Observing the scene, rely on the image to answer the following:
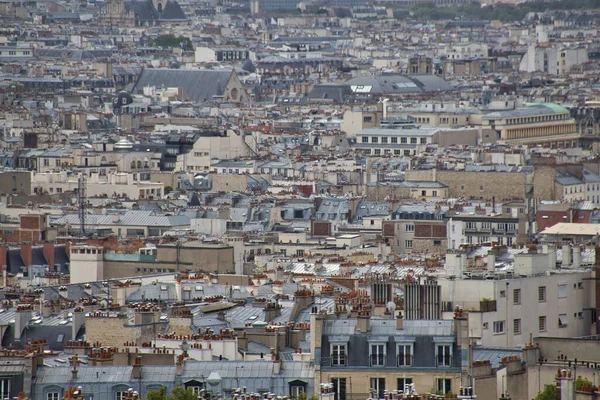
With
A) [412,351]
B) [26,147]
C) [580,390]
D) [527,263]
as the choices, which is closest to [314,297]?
[527,263]

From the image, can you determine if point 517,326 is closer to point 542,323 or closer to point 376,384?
point 542,323

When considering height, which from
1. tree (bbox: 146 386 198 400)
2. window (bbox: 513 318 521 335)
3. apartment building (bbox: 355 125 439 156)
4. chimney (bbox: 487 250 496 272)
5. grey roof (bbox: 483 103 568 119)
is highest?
grey roof (bbox: 483 103 568 119)

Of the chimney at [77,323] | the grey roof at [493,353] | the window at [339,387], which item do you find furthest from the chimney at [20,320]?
the grey roof at [493,353]

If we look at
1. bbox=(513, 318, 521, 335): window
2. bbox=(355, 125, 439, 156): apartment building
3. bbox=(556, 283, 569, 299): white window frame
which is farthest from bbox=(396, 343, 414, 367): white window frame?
bbox=(355, 125, 439, 156): apartment building

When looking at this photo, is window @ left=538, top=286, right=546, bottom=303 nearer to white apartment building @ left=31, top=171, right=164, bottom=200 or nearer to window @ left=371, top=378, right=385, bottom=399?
window @ left=371, top=378, right=385, bottom=399

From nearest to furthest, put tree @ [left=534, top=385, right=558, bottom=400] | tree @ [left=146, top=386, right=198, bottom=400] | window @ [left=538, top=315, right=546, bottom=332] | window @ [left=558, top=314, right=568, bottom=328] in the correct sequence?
tree @ [left=534, top=385, right=558, bottom=400] → tree @ [left=146, top=386, right=198, bottom=400] → window @ [left=538, top=315, right=546, bottom=332] → window @ [left=558, top=314, right=568, bottom=328]

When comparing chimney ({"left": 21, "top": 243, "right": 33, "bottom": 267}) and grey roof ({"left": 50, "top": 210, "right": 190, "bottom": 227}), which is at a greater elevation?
grey roof ({"left": 50, "top": 210, "right": 190, "bottom": 227})

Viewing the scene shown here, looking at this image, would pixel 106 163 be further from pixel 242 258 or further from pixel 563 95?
pixel 563 95
